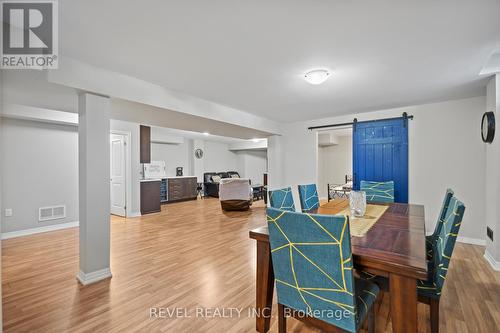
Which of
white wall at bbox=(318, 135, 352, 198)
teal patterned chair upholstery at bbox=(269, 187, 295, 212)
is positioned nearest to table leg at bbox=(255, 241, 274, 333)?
teal patterned chair upholstery at bbox=(269, 187, 295, 212)

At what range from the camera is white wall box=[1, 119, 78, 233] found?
12.6ft

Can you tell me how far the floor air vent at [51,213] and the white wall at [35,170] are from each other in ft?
0.20

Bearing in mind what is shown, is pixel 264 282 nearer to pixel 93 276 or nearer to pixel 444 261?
pixel 444 261

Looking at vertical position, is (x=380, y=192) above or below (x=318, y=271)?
above

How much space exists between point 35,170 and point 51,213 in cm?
82

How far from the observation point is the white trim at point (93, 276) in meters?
2.34

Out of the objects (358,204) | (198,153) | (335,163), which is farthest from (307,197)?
(198,153)

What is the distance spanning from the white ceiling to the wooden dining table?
1538 mm

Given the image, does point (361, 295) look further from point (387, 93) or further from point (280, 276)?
point (387, 93)

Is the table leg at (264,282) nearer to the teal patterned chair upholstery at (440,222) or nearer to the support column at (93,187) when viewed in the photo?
the teal patterned chair upholstery at (440,222)

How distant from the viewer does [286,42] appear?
197cm

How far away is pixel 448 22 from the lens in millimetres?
1707

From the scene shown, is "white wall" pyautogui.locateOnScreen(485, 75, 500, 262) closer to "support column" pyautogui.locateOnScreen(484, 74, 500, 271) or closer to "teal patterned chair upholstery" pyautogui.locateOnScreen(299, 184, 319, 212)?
"support column" pyautogui.locateOnScreen(484, 74, 500, 271)

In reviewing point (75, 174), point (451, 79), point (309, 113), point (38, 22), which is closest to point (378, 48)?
point (451, 79)
